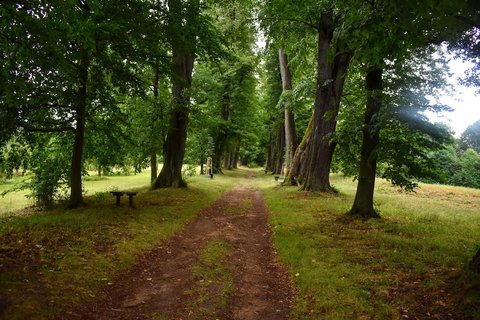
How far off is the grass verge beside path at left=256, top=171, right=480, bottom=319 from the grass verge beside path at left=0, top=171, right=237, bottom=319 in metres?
3.42

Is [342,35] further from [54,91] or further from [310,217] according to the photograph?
[54,91]

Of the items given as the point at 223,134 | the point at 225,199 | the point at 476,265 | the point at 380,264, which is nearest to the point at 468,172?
the point at 223,134

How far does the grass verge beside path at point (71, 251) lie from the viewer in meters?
5.24

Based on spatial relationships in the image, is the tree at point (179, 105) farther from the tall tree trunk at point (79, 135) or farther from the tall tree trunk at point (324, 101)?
the tall tree trunk at point (324, 101)

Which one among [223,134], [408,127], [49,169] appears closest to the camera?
[408,127]

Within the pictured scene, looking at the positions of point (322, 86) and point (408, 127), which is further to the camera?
point (322, 86)

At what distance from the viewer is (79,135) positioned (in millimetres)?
12156

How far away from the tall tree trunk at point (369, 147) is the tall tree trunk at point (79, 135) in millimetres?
8509

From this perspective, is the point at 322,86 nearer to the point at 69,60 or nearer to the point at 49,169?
the point at 69,60

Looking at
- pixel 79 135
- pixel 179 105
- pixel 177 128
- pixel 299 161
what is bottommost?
pixel 299 161

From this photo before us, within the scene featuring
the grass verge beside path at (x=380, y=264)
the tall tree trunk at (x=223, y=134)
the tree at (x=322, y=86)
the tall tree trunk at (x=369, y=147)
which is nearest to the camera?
the grass verge beside path at (x=380, y=264)

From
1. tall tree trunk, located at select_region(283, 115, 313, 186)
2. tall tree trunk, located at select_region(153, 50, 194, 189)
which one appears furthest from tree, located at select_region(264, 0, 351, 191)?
tall tree trunk, located at select_region(153, 50, 194, 189)

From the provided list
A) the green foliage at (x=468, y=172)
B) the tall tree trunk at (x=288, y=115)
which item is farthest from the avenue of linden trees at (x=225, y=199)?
the green foliage at (x=468, y=172)

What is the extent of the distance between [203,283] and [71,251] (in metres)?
3.05
